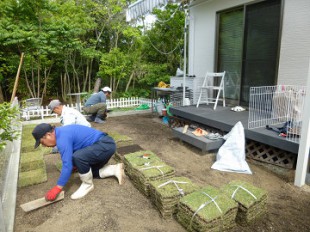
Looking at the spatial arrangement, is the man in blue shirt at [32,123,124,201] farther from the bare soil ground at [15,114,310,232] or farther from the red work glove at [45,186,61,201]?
the bare soil ground at [15,114,310,232]

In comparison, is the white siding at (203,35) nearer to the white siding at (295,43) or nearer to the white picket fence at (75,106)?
the white siding at (295,43)

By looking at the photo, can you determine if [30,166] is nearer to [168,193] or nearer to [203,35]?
[168,193]

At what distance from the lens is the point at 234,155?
12.5ft

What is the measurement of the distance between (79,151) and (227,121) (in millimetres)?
3007

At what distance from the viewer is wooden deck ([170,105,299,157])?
3.55 metres

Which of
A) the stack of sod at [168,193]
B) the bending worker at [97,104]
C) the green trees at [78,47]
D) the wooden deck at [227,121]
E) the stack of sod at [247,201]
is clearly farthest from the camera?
the green trees at [78,47]

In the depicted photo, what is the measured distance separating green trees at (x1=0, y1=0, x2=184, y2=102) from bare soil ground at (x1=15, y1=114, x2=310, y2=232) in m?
5.15

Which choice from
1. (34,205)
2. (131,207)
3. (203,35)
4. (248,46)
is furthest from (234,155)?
(203,35)

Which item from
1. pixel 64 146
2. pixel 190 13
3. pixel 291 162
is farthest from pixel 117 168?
pixel 190 13

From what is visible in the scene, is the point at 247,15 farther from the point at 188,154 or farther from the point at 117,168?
the point at 117,168

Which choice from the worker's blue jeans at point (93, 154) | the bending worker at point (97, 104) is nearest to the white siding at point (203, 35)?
the bending worker at point (97, 104)

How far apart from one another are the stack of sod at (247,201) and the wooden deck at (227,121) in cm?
131

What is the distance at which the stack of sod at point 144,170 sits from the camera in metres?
2.94

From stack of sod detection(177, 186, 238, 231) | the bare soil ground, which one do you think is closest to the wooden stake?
the bare soil ground
